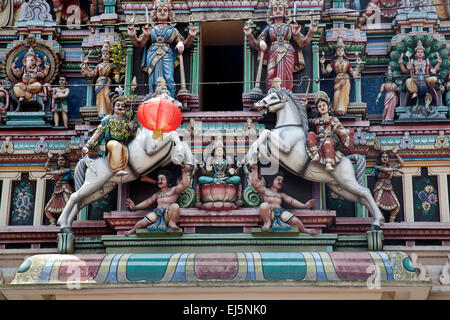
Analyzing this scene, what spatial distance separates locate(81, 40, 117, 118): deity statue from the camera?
638 inches

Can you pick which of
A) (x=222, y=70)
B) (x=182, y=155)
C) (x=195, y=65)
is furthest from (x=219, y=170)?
(x=222, y=70)

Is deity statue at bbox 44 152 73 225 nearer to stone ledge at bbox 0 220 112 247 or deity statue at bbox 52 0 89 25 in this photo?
stone ledge at bbox 0 220 112 247

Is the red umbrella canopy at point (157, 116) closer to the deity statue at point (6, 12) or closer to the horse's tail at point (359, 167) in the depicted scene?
the horse's tail at point (359, 167)

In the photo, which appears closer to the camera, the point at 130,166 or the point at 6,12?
the point at 130,166

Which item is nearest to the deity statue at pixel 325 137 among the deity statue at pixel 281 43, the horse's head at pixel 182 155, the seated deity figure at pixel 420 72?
the deity statue at pixel 281 43

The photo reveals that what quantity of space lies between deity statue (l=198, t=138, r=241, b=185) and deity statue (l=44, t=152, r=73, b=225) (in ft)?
8.20

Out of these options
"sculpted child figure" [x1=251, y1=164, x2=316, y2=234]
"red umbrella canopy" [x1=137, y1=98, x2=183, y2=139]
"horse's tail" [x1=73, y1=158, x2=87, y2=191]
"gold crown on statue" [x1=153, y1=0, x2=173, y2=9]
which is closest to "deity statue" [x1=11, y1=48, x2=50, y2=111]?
"horse's tail" [x1=73, y1=158, x2=87, y2=191]

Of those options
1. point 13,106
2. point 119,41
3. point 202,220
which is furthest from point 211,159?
point 13,106

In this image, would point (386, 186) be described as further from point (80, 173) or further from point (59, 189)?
point (59, 189)

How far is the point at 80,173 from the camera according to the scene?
1519 centimetres

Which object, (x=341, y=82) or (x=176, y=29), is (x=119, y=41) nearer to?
(x=176, y=29)

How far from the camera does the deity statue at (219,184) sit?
48.4ft

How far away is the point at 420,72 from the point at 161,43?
14.9 feet
